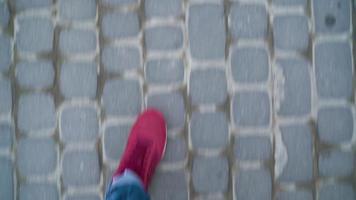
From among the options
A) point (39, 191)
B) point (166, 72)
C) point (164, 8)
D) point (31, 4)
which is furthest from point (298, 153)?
point (31, 4)

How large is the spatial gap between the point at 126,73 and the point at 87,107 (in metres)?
0.16

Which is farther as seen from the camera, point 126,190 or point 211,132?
point 211,132

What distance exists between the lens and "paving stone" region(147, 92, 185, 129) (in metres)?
1.10

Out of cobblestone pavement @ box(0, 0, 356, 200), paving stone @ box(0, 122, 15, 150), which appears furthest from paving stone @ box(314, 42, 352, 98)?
paving stone @ box(0, 122, 15, 150)

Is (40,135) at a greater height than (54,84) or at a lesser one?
lesser

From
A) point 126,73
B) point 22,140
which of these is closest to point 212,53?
point 126,73

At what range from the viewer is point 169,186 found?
1.10 m

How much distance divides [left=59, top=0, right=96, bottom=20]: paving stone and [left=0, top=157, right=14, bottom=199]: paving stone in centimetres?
49

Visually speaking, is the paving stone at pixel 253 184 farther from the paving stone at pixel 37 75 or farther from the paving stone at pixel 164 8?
the paving stone at pixel 37 75

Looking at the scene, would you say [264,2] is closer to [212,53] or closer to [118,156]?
[212,53]

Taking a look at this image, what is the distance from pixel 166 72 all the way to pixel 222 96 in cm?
19

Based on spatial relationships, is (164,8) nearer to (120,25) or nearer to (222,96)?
(120,25)

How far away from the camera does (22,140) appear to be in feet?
3.70

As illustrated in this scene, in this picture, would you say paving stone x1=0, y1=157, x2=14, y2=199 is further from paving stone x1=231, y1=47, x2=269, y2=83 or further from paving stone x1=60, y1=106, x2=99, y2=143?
paving stone x1=231, y1=47, x2=269, y2=83
